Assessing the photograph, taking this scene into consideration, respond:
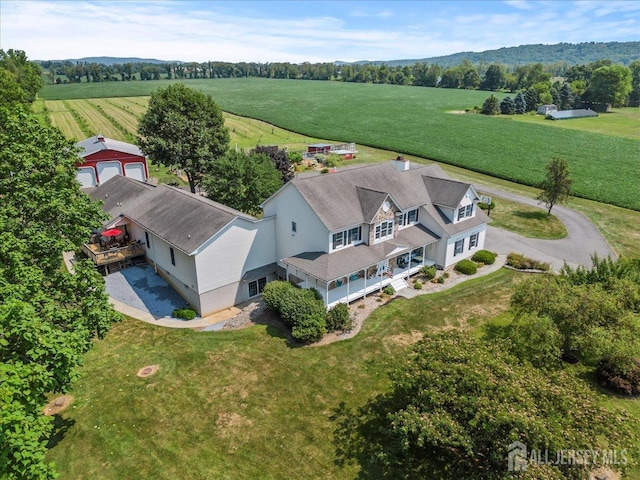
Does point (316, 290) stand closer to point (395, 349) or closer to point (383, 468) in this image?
point (395, 349)

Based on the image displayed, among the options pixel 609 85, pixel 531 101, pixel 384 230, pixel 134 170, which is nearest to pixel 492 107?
pixel 531 101

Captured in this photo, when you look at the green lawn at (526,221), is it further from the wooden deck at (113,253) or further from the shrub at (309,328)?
the wooden deck at (113,253)

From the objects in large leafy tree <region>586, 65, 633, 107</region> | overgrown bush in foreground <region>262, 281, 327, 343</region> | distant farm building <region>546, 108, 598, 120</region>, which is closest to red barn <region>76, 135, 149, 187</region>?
overgrown bush in foreground <region>262, 281, 327, 343</region>

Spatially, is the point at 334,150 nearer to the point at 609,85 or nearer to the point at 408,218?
the point at 408,218

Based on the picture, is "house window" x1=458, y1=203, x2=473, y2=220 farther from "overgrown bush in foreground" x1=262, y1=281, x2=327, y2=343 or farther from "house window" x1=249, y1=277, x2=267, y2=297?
"house window" x1=249, y1=277, x2=267, y2=297

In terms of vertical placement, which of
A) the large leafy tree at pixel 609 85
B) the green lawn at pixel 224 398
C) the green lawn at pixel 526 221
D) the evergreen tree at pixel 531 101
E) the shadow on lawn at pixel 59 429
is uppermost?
the large leafy tree at pixel 609 85

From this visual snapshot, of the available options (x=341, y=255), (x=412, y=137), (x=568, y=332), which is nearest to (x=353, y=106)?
(x=412, y=137)

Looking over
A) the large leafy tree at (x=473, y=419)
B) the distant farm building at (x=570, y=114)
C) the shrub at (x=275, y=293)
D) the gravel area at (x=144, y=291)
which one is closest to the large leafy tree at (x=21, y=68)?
the gravel area at (x=144, y=291)
